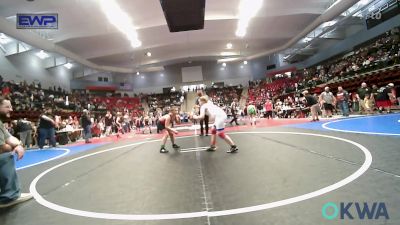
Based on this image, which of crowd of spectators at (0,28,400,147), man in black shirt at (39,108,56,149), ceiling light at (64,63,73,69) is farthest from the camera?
ceiling light at (64,63,73,69)

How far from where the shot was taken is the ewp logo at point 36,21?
1273cm

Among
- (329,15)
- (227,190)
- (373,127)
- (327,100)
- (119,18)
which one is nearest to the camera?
(227,190)

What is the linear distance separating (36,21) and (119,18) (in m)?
6.85

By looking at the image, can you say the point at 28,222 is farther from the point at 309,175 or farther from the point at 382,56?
→ the point at 382,56

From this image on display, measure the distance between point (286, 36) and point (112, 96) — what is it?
1005 inches

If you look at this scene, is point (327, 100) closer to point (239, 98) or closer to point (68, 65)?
point (239, 98)

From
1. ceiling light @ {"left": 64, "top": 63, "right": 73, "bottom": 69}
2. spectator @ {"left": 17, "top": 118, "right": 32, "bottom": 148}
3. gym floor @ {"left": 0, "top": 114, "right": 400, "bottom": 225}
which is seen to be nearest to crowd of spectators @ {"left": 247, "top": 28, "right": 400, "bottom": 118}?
gym floor @ {"left": 0, "top": 114, "right": 400, "bottom": 225}

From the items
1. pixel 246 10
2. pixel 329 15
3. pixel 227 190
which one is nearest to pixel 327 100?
pixel 246 10

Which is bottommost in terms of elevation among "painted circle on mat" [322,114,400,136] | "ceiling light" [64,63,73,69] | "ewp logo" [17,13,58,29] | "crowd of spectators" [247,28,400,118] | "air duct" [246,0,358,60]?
"painted circle on mat" [322,114,400,136]

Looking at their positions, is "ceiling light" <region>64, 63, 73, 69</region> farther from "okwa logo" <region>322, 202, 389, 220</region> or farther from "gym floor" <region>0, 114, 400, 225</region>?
"okwa logo" <region>322, 202, 389, 220</region>

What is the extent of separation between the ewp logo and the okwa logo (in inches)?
562

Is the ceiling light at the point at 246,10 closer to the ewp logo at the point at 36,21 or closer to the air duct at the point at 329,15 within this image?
the air duct at the point at 329,15

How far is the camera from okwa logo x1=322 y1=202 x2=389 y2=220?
195 centimetres

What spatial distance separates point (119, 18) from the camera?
752 inches
